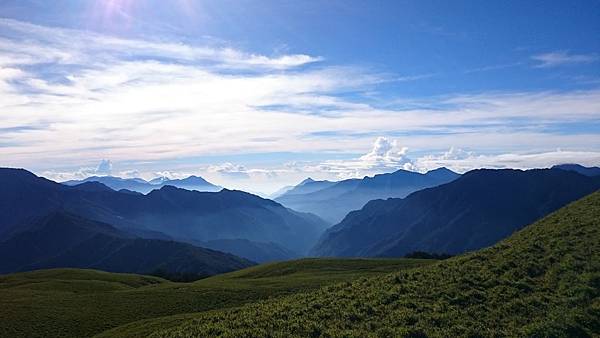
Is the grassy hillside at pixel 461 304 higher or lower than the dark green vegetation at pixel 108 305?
higher

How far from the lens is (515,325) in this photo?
22.4 metres

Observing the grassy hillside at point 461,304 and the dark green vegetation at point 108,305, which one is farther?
the dark green vegetation at point 108,305

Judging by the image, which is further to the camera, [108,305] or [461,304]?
[108,305]

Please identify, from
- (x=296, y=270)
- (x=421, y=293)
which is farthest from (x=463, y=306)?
(x=296, y=270)

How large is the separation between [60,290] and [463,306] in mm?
53948

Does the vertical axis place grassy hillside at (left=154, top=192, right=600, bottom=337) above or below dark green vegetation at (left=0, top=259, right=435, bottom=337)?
above

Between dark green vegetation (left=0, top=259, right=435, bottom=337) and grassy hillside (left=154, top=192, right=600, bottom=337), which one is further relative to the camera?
dark green vegetation (left=0, top=259, right=435, bottom=337)

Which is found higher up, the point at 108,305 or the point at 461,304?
the point at 461,304

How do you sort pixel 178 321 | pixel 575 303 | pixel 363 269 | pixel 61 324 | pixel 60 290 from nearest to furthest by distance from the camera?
pixel 575 303
pixel 178 321
pixel 61 324
pixel 60 290
pixel 363 269

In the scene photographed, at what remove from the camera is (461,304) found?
25.8 m

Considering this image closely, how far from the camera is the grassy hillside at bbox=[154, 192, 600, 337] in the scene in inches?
879

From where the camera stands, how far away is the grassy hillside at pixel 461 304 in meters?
22.3

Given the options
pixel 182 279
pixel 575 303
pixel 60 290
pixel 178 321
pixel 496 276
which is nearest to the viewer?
pixel 575 303

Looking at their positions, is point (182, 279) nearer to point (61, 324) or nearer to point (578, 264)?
point (61, 324)
